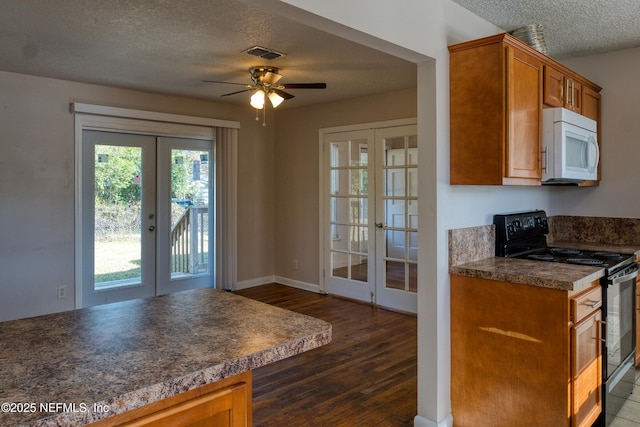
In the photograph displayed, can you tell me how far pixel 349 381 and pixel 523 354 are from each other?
1.29 m

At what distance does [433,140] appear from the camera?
2.33m

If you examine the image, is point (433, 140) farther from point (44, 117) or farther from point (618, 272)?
point (44, 117)

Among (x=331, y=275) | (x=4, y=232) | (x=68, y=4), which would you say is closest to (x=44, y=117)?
(x=4, y=232)

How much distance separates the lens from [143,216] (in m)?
5.00

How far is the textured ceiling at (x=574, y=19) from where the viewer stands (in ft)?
8.25

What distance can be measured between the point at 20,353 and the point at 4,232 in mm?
3550

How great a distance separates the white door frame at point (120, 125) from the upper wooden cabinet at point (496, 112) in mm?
3590

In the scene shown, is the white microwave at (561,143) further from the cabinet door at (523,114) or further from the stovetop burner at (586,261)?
the stovetop burner at (586,261)

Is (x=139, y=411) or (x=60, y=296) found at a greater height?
(x=139, y=411)

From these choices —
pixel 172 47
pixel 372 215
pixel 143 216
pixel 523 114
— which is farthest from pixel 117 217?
pixel 523 114

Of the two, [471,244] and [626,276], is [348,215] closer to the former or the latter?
[471,244]

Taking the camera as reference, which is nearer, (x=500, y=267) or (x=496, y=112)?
(x=496, y=112)

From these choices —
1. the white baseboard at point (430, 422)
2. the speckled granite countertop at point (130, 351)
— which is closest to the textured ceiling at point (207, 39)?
the speckled granite countertop at point (130, 351)

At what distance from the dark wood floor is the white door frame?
2.35 m
